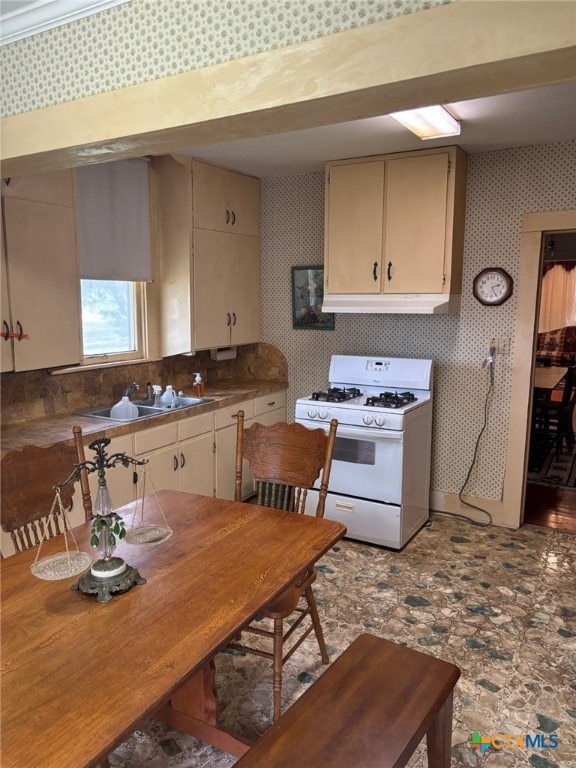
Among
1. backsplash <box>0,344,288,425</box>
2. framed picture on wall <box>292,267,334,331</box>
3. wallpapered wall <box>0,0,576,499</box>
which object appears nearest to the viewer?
wallpapered wall <box>0,0,576,499</box>

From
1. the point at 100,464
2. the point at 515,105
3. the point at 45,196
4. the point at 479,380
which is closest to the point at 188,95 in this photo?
the point at 100,464

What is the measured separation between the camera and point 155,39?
1.55m

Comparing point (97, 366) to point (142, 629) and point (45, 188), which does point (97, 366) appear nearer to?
point (45, 188)

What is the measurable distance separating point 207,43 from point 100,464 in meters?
1.14

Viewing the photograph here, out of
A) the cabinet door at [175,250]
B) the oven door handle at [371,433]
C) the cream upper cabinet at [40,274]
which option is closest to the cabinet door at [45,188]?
the cream upper cabinet at [40,274]

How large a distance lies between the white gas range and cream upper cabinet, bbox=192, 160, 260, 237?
4.68ft

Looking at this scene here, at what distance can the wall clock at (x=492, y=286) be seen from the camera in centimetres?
364

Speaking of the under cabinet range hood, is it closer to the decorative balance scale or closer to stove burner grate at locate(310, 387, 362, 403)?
stove burner grate at locate(310, 387, 362, 403)

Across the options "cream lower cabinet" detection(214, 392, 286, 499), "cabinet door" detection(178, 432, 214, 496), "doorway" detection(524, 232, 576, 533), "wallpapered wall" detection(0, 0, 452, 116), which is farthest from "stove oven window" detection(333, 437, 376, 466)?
"wallpapered wall" detection(0, 0, 452, 116)

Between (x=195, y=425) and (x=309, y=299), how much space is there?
1436 mm

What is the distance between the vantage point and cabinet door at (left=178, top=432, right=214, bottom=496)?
345 centimetres

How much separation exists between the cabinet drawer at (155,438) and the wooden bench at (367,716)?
68.9 inches

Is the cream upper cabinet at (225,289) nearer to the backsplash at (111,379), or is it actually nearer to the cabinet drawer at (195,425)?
the backsplash at (111,379)

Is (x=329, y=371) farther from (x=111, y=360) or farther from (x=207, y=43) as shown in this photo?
(x=207, y=43)
